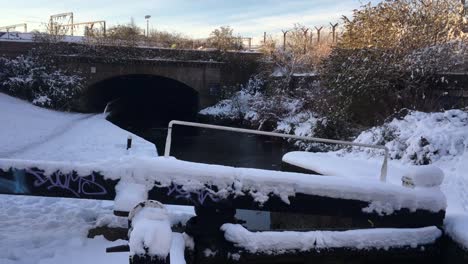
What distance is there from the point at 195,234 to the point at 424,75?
12.2m

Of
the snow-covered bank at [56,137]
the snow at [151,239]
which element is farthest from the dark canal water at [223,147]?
the snow at [151,239]

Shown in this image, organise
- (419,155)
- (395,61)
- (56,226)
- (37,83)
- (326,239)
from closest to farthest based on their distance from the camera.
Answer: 1. (326,239)
2. (56,226)
3. (419,155)
4. (395,61)
5. (37,83)

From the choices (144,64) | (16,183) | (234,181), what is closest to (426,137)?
(234,181)

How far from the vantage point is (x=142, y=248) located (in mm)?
2404

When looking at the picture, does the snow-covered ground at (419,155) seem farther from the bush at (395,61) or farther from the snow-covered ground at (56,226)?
the bush at (395,61)

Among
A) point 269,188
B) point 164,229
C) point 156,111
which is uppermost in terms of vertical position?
point 164,229

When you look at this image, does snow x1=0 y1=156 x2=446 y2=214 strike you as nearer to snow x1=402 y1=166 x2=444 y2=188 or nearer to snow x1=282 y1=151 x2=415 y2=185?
snow x1=402 y1=166 x2=444 y2=188

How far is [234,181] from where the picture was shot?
4.23m

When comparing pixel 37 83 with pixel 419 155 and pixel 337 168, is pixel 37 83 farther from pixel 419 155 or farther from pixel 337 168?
pixel 337 168

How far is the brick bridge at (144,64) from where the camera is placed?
27.3m

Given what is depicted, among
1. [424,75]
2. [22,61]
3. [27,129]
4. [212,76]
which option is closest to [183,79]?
[212,76]

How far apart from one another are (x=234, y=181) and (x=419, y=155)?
267 inches

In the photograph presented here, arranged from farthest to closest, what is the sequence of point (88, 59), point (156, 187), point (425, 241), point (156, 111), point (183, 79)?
point (156, 111) < point (183, 79) < point (88, 59) < point (425, 241) < point (156, 187)

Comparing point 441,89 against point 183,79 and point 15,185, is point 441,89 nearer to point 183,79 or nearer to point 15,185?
point 15,185
